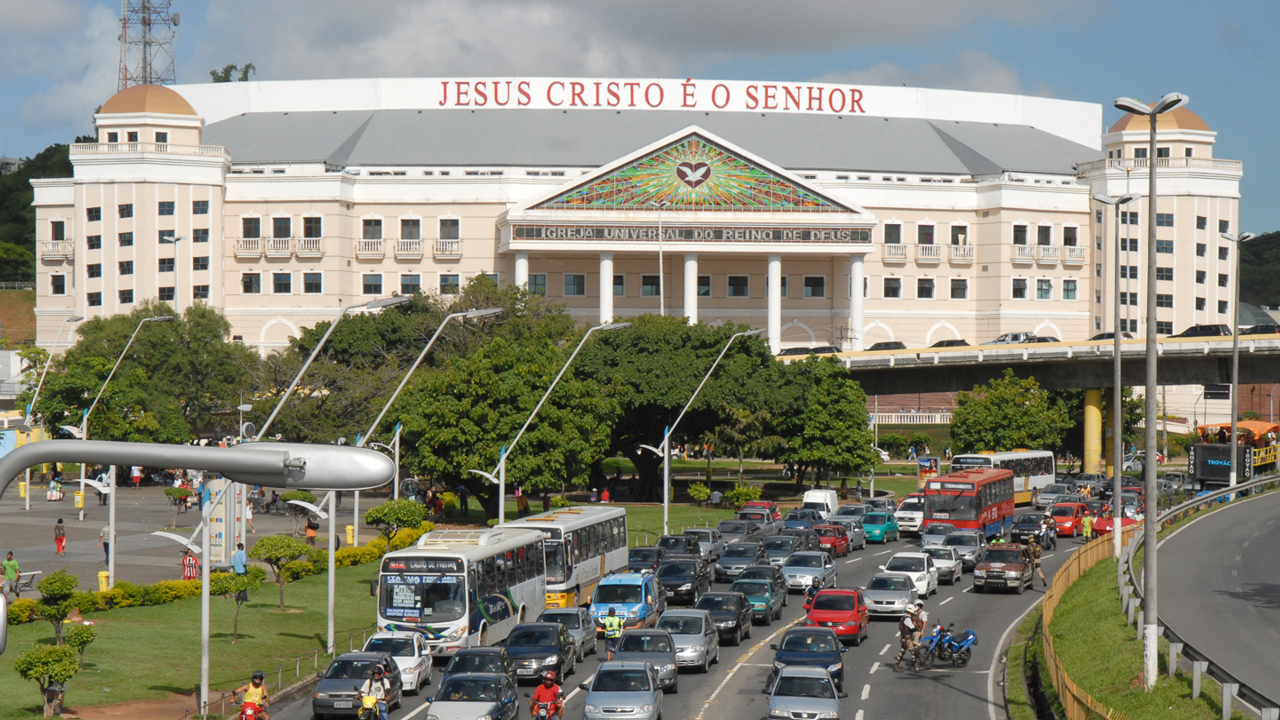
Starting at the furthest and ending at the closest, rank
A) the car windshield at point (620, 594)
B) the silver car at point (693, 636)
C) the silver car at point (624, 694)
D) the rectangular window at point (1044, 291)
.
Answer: the rectangular window at point (1044, 291) < the car windshield at point (620, 594) < the silver car at point (693, 636) < the silver car at point (624, 694)

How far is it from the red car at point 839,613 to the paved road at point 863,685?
487 mm

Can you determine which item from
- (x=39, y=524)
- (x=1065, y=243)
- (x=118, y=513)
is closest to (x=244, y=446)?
(x=39, y=524)

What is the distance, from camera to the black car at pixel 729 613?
37.6 meters

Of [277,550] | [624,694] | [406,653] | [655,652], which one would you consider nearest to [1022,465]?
[277,550]

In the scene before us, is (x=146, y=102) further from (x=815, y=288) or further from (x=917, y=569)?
(x=917, y=569)

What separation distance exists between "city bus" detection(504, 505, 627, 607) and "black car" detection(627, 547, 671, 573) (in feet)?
1.57

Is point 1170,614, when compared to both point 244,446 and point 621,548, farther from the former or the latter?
point 244,446

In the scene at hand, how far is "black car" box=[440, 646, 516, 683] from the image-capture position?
29.7m

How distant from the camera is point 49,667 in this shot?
2716 centimetres

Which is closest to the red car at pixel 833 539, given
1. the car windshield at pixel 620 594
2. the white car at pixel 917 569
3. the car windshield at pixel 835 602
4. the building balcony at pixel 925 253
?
the white car at pixel 917 569

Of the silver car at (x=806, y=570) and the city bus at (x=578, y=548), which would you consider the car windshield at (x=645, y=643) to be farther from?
the silver car at (x=806, y=570)

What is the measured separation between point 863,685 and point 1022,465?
49.5 m

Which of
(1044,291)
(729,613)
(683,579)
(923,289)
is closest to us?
(729,613)

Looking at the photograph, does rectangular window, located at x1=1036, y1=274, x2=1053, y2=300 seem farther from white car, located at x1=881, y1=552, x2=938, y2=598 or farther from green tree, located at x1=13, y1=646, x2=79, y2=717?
green tree, located at x1=13, y1=646, x2=79, y2=717
